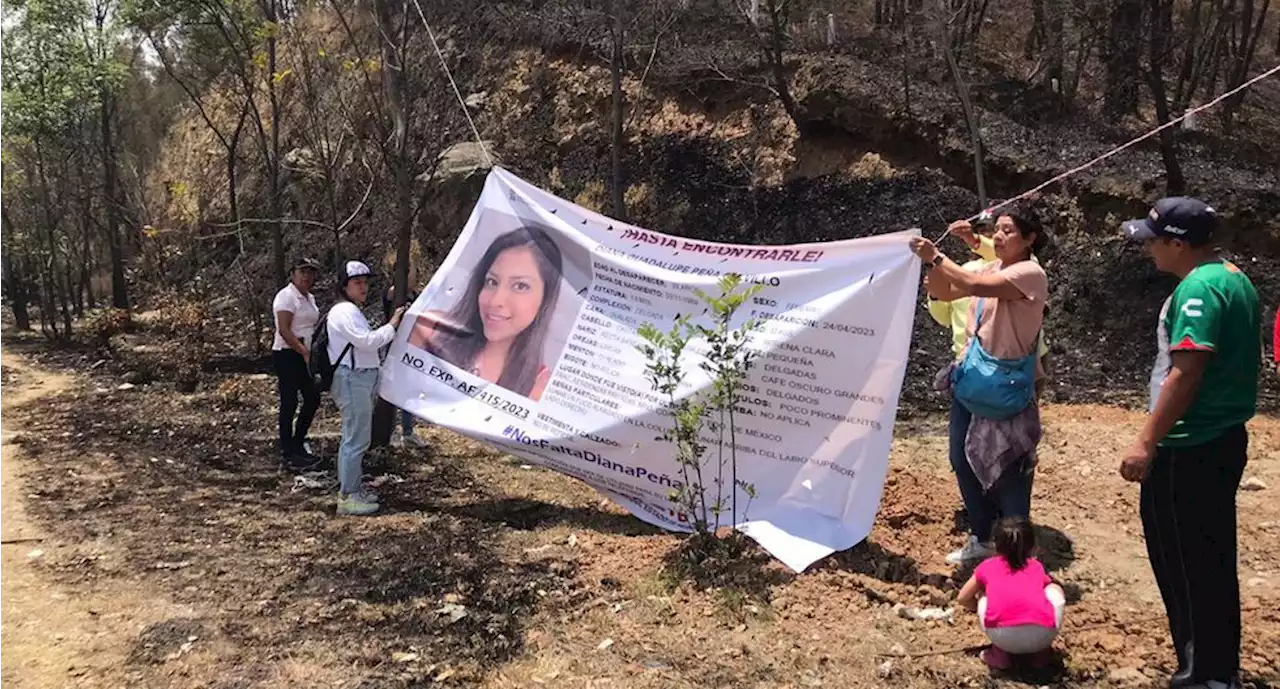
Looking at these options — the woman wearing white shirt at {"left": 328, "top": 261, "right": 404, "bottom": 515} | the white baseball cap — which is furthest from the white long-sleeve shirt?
the white baseball cap

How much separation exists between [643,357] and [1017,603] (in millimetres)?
2326

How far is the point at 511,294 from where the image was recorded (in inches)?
215

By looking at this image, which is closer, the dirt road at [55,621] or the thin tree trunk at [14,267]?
the dirt road at [55,621]

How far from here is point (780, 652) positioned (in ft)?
11.8

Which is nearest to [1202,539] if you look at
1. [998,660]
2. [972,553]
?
[998,660]

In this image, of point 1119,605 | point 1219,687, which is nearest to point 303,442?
point 1119,605

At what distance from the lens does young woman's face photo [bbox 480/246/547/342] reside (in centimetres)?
541

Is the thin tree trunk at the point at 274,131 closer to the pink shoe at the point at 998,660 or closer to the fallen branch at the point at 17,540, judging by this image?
the fallen branch at the point at 17,540

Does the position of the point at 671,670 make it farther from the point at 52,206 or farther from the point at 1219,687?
the point at 52,206

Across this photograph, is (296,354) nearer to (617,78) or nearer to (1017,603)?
(1017,603)

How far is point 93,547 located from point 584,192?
1148 cm

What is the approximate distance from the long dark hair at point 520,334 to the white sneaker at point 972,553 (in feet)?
7.96

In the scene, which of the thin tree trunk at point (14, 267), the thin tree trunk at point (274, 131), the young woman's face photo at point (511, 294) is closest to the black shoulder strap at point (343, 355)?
the young woman's face photo at point (511, 294)

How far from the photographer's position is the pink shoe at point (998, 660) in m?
3.31
